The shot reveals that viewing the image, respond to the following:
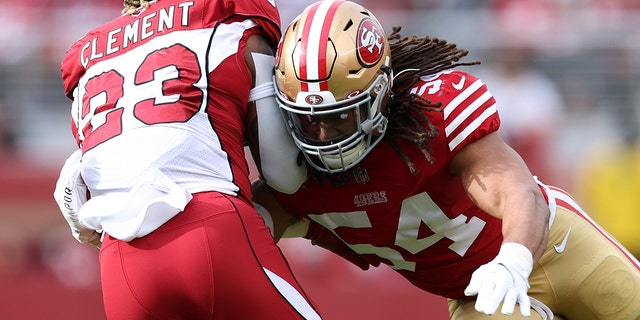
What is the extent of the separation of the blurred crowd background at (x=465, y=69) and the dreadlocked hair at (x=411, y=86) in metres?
3.39

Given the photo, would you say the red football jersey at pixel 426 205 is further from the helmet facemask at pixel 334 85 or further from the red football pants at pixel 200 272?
the red football pants at pixel 200 272

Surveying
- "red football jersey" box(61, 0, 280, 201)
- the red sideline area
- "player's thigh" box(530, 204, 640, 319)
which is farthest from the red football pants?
the red sideline area

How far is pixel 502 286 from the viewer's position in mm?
2512

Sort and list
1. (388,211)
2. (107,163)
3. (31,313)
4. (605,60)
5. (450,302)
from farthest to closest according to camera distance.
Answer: (605,60)
(31,313)
(450,302)
(388,211)
(107,163)

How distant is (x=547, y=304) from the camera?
3467 mm

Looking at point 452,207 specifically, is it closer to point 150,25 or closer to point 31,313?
point 150,25

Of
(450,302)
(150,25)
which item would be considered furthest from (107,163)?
(450,302)

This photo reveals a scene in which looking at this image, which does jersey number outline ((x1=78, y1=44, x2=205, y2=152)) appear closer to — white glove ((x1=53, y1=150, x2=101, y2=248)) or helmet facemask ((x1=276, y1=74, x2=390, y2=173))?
white glove ((x1=53, y1=150, x2=101, y2=248))

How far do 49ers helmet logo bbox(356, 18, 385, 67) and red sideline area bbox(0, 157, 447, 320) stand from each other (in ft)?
11.8

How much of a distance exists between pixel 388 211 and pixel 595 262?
0.77 meters

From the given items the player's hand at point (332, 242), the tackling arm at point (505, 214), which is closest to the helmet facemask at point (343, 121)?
the tackling arm at point (505, 214)

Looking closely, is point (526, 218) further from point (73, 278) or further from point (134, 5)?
point (73, 278)

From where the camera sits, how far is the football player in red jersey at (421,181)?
3018 mm

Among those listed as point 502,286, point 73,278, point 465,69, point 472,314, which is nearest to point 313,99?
point 502,286
